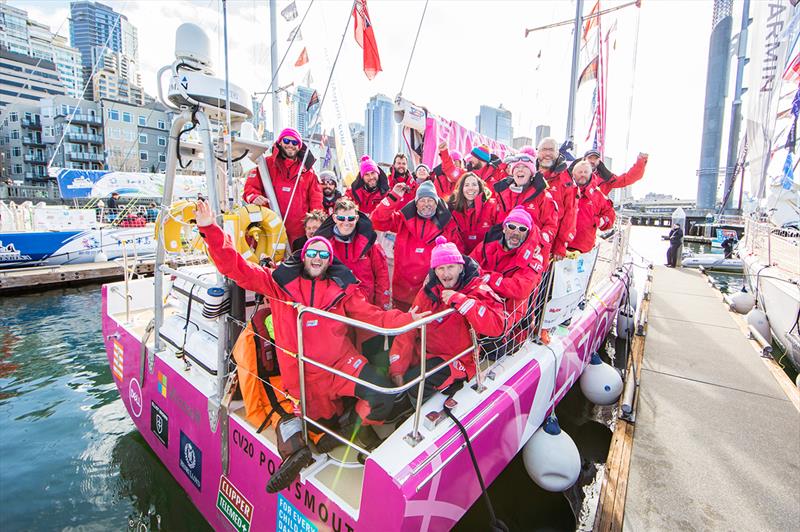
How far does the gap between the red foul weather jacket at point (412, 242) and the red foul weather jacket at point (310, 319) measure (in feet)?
3.32

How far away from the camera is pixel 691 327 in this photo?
7.30m

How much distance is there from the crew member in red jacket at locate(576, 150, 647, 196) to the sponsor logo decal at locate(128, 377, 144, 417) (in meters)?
6.08

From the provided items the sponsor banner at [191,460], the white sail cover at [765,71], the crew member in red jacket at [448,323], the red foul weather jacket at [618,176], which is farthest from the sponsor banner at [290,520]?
the white sail cover at [765,71]

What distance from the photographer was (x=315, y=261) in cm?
245

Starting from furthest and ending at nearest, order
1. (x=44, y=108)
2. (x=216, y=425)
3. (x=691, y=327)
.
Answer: (x=44, y=108) < (x=691, y=327) < (x=216, y=425)

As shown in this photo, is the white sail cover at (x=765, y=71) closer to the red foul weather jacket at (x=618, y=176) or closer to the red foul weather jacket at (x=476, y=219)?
the red foul weather jacket at (x=618, y=176)

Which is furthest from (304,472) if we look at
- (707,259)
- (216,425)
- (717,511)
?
(707,259)

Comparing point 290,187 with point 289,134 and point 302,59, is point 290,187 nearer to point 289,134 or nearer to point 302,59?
point 289,134

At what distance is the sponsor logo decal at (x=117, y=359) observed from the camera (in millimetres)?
4125

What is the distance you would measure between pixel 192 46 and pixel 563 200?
380 centimetres

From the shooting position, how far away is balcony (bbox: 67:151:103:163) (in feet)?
149

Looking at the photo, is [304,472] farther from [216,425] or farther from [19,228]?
[19,228]

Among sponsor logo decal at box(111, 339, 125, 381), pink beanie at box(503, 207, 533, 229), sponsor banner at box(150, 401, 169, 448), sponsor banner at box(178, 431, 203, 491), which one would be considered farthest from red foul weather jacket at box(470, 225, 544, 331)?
sponsor logo decal at box(111, 339, 125, 381)

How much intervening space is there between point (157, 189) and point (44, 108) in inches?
1762
